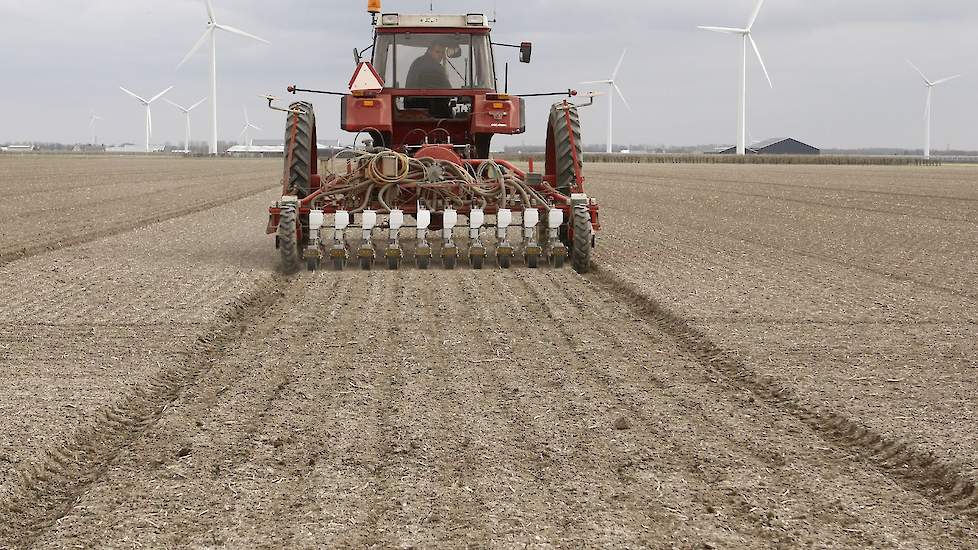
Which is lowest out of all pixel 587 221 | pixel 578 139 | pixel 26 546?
pixel 26 546

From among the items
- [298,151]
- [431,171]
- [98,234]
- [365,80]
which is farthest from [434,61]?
[98,234]

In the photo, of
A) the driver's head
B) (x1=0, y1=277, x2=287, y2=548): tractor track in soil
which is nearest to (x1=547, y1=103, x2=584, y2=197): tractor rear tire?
the driver's head

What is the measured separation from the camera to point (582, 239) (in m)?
11.1

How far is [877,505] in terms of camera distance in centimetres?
443

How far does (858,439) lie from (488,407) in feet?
5.72

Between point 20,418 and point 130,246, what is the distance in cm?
839

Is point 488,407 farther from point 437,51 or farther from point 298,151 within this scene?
point 437,51

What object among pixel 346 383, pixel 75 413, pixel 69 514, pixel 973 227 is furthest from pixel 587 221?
pixel 973 227

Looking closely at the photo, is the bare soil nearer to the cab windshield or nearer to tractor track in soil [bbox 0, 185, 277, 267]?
tractor track in soil [bbox 0, 185, 277, 267]

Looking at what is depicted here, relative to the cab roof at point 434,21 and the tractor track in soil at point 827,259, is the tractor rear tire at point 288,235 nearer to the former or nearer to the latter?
the cab roof at point 434,21

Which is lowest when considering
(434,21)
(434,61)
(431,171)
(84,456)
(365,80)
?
Answer: (84,456)

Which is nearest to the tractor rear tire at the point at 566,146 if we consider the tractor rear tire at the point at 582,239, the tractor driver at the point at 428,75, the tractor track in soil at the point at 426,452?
the tractor rear tire at the point at 582,239

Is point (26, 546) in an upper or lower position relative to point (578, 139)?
lower

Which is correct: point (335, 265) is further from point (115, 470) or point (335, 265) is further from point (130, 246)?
point (115, 470)
